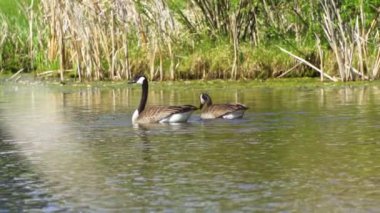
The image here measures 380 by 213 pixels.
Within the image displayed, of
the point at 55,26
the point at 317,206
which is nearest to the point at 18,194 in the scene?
the point at 317,206

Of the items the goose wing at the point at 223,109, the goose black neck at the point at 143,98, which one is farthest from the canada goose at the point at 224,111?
the goose black neck at the point at 143,98

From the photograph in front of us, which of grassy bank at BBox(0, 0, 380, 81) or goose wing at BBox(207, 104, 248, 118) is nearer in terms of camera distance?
goose wing at BBox(207, 104, 248, 118)

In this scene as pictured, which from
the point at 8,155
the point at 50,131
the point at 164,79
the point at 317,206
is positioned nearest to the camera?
the point at 317,206

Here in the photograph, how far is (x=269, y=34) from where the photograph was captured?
97.1 feet

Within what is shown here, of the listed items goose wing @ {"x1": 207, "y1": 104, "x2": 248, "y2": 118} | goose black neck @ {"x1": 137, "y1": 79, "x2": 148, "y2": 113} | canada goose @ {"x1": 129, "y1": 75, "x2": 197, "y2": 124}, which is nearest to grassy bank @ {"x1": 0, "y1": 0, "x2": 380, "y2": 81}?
goose black neck @ {"x1": 137, "y1": 79, "x2": 148, "y2": 113}

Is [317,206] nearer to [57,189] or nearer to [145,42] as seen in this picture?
[57,189]

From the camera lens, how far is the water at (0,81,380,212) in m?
10.3

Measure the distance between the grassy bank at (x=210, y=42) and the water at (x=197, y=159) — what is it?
16.4ft

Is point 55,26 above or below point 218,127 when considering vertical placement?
above

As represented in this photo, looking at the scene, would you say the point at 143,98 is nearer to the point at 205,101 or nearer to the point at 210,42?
the point at 205,101

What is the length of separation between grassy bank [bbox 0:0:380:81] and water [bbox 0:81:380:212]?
499cm

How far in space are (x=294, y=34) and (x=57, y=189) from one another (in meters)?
19.9

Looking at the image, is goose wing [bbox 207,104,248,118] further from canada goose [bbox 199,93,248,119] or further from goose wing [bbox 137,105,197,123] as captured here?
goose wing [bbox 137,105,197,123]

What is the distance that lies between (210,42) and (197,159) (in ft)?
Result: 53.5
